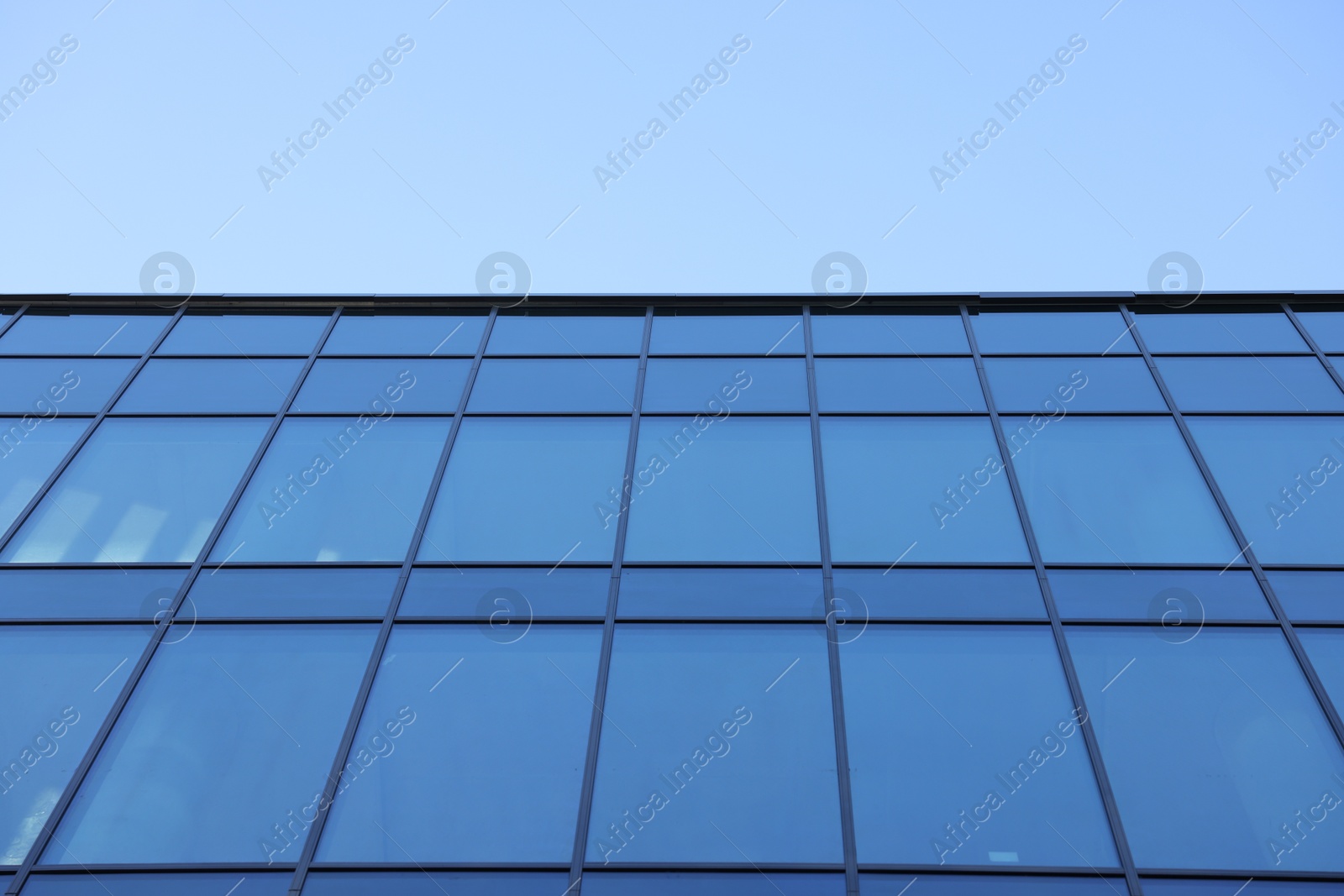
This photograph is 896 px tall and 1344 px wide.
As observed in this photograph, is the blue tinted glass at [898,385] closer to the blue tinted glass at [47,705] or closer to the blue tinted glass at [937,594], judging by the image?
the blue tinted glass at [937,594]

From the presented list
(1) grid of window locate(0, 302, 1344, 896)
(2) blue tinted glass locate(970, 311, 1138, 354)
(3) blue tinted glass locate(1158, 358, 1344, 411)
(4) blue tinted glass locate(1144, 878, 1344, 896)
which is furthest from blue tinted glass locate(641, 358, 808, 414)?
(4) blue tinted glass locate(1144, 878, 1344, 896)

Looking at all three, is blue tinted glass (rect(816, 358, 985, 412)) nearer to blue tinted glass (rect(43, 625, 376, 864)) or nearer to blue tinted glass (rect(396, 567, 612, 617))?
blue tinted glass (rect(396, 567, 612, 617))

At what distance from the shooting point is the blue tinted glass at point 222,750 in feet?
32.5

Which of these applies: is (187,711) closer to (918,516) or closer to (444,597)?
(444,597)

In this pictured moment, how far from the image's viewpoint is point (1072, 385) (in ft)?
50.8

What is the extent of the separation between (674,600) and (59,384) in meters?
9.71

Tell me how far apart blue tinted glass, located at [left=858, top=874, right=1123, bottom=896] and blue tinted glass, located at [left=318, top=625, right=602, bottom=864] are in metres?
2.61

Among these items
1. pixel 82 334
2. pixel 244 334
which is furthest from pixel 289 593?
pixel 82 334

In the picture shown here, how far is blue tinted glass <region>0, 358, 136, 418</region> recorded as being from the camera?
15.6m

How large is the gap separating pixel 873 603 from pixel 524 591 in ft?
12.2

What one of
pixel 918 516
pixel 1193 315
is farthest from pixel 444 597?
pixel 1193 315

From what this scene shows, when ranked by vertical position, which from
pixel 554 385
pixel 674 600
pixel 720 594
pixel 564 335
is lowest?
pixel 720 594

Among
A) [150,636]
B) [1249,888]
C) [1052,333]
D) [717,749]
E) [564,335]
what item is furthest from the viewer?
[564,335]

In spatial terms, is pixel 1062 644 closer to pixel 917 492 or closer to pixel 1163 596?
pixel 1163 596
